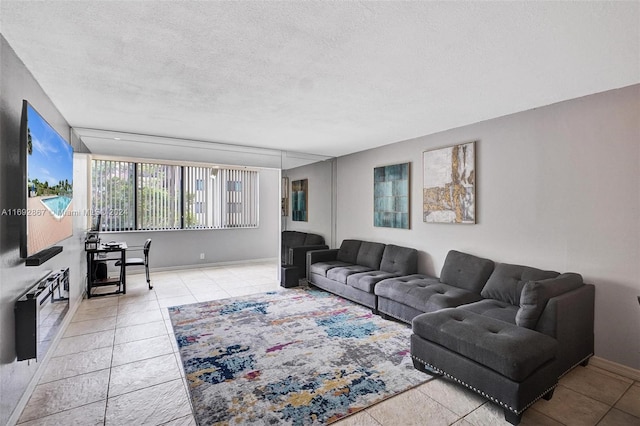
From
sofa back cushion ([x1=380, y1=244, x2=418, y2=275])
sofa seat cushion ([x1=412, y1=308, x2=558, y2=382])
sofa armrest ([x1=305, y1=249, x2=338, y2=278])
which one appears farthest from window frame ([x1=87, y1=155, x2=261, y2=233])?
sofa seat cushion ([x1=412, y1=308, x2=558, y2=382])

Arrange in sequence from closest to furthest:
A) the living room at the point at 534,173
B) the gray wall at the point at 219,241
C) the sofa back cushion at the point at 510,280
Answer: the living room at the point at 534,173 → the sofa back cushion at the point at 510,280 → the gray wall at the point at 219,241

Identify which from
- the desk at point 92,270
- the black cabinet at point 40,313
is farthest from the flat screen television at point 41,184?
the desk at point 92,270

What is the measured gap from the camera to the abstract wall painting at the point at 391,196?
4.65 metres

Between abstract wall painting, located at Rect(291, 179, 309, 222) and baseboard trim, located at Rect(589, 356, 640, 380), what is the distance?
456 centimetres

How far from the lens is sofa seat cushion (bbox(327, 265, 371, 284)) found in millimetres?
4539

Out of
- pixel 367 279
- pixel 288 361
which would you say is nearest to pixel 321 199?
pixel 367 279

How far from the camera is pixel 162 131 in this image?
4.31m

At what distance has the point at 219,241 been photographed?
7375 millimetres

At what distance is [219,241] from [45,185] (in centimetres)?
512

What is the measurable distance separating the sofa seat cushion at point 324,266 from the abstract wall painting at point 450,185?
1.62 meters

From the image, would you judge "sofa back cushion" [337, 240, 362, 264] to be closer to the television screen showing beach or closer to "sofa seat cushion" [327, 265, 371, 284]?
"sofa seat cushion" [327, 265, 371, 284]

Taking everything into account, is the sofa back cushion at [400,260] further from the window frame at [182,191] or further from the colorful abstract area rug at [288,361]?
the window frame at [182,191]

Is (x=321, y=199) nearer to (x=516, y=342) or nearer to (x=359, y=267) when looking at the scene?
(x=359, y=267)

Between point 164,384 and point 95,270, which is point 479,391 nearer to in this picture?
point 164,384
